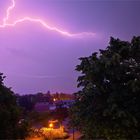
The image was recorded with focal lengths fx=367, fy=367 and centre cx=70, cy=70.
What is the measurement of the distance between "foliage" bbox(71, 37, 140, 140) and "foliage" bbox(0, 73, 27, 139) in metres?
4.05

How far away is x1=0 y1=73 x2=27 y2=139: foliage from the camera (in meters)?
15.5

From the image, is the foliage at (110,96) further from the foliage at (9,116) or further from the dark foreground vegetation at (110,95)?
the foliage at (9,116)

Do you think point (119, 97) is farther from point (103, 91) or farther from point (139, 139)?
point (139, 139)

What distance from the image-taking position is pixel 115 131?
39.7 ft

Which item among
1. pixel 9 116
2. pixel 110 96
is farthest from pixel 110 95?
pixel 9 116

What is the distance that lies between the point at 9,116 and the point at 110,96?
578 cm

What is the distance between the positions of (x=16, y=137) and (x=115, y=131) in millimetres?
5835

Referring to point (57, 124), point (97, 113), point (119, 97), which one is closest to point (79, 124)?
point (97, 113)

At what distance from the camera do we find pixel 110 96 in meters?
11.8

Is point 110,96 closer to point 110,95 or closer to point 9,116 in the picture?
point 110,95

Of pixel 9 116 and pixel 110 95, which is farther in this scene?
pixel 9 116

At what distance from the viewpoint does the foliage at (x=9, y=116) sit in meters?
15.5

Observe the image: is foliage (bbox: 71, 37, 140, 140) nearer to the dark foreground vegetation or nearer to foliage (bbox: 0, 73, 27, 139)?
the dark foreground vegetation

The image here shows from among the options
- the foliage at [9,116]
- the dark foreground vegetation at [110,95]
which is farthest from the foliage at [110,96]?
the foliage at [9,116]
